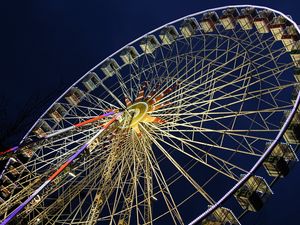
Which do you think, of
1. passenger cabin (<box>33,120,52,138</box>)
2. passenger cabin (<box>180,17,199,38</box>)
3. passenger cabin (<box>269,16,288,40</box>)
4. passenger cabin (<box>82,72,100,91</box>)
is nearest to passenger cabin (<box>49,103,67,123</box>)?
passenger cabin (<box>33,120,52,138</box>)

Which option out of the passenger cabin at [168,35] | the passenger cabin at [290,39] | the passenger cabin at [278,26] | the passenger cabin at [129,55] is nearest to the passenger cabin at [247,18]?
the passenger cabin at [278,26]

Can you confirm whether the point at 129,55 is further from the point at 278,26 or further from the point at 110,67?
the point at 278,26

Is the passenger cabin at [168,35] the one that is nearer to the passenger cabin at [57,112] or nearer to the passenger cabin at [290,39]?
the passenger cabin at [57,112]

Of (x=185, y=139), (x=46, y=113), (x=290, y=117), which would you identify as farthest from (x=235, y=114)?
(x=46, y=113)

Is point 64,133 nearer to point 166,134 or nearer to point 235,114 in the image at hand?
point 166,134

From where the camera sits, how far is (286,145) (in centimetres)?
1881

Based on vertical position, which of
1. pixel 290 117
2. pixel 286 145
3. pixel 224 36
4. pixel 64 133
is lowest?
pixel 286 145

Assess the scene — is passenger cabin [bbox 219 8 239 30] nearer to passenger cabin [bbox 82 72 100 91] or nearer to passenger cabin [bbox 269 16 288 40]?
passenger cabin [bbox 269 16 288 40]

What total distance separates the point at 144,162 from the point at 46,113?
7.01 m

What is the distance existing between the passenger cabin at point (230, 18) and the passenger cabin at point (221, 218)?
1039cm

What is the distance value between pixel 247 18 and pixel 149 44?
16.3 ft

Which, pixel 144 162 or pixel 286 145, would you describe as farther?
pixel 144 162

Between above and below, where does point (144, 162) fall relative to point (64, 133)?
below

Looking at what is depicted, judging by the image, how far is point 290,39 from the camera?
878 inches
